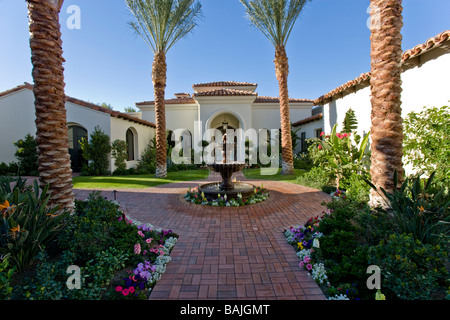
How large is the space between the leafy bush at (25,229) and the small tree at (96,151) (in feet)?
37.5

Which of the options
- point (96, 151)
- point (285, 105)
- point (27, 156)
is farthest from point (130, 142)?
point (285, 105)

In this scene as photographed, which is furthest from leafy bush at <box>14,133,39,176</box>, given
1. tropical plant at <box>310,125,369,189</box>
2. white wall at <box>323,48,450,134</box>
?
white wall at <box>323,48,450,134</box>

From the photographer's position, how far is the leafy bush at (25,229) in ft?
9.45

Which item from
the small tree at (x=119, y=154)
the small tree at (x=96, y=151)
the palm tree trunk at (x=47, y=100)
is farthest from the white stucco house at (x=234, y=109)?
the palm tree trunk at (x=47, y=100)

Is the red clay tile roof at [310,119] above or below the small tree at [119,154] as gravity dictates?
above

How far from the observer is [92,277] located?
3062 millimetres

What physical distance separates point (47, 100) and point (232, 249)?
4564 millimetres

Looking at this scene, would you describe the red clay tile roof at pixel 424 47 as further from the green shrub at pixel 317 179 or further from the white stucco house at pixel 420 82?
the green shrub at pixel 317 179

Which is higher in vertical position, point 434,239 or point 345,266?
point 434,239

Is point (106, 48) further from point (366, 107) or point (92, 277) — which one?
point (366, 107)

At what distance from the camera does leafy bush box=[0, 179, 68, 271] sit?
2881 mm
